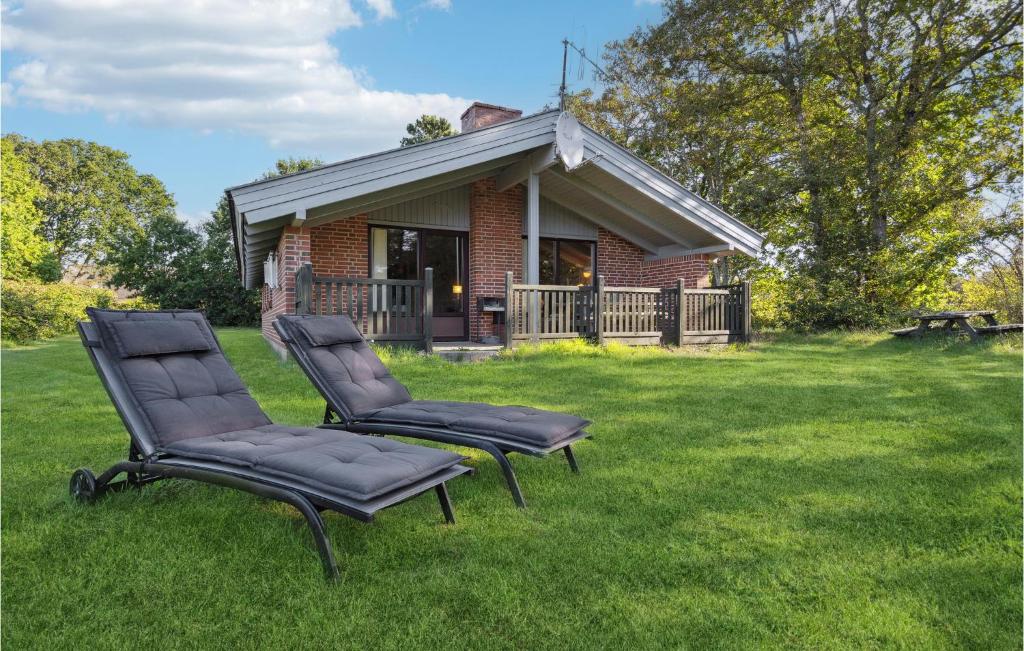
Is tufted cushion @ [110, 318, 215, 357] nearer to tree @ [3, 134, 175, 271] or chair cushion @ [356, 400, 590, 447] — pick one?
chair cushion @ [356, 400, 590, 447]

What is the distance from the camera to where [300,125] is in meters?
40.8

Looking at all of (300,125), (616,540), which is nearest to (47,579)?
(616,540)

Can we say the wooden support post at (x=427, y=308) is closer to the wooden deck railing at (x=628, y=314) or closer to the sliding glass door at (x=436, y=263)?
the wooden deck railing at (x=628, y=314)

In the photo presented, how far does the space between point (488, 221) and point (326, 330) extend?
317 inches

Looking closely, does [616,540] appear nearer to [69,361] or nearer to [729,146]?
[69,361]

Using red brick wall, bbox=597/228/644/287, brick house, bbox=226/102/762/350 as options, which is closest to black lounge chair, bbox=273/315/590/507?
brick house, bbox=226/102/762/350

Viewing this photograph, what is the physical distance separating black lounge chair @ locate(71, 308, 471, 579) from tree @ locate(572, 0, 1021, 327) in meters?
14.0

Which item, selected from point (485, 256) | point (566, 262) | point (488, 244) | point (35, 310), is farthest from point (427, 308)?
point (35, 310)

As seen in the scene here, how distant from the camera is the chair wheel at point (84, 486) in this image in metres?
3.07

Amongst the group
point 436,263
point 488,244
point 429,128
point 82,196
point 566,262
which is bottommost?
point 436,263

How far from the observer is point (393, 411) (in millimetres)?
3922

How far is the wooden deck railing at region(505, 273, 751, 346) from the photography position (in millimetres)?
10211

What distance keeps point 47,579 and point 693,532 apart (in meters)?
2.67

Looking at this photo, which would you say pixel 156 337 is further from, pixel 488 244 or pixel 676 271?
pixel 676 271
